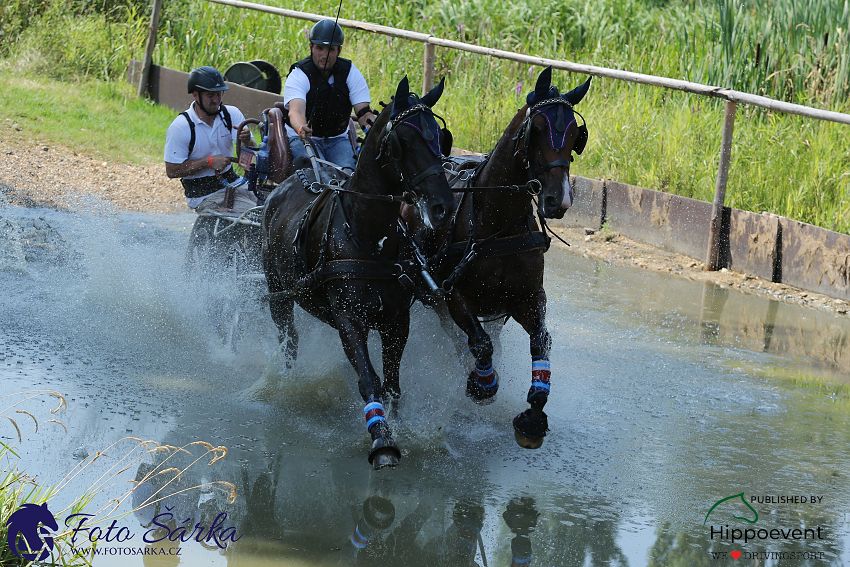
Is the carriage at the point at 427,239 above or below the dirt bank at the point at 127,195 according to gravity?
above

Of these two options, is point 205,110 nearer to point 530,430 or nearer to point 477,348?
point 477,348

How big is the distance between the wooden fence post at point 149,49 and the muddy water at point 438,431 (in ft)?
21.5

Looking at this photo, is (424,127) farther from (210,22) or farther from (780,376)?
(210,22)

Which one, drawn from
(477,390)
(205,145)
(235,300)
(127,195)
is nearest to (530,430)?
(477,390)

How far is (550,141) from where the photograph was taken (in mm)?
4477

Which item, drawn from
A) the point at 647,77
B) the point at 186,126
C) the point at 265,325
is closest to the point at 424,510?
the point at 265,325

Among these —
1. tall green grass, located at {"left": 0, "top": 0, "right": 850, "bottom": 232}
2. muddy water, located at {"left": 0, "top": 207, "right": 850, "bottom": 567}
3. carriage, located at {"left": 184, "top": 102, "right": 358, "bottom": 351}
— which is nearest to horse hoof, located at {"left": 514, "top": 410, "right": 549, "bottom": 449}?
muddy water, located at {"left": 0, "top": 207, "right": 850, "bottom": 567}

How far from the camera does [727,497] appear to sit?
4.52 metres

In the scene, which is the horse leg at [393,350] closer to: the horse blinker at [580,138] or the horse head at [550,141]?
the horse head at [550,141]

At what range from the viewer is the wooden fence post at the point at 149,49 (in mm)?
13789

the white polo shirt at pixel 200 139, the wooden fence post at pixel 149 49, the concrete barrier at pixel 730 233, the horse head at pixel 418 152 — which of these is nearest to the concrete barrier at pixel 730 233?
the concrete barrier at pixel 730 233

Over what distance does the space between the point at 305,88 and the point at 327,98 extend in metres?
0.21

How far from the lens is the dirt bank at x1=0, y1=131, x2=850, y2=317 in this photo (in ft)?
28.0

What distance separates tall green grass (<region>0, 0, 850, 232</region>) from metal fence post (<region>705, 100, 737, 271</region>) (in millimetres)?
682
